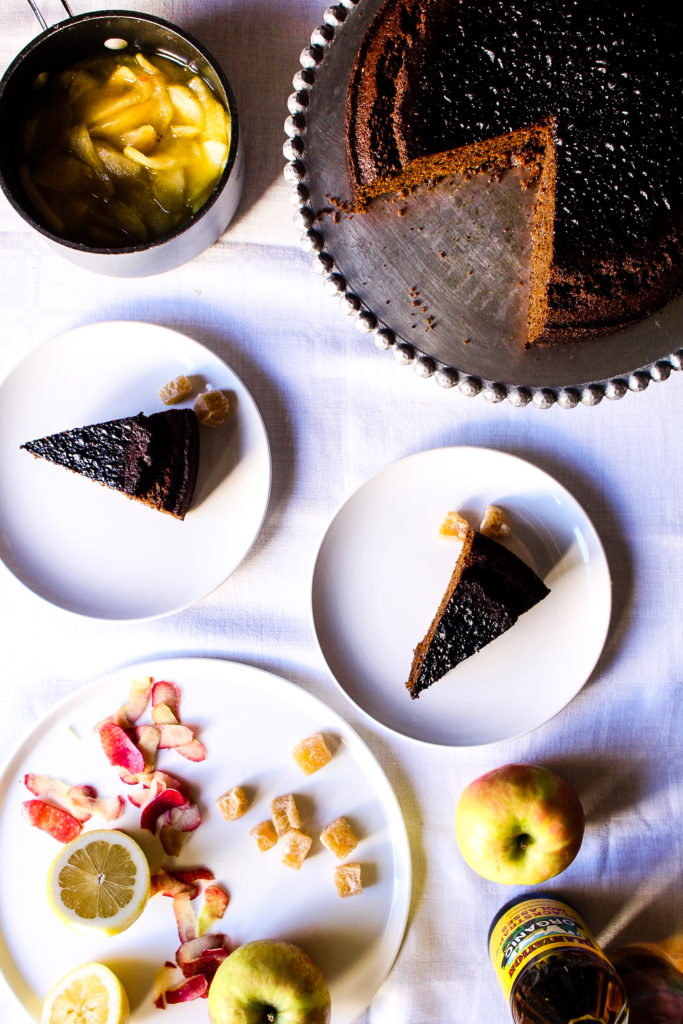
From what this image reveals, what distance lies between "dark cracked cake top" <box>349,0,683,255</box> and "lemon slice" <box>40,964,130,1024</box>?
5.48 feet

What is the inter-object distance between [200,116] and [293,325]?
436 mm

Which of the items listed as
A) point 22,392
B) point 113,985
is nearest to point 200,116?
point 22,392

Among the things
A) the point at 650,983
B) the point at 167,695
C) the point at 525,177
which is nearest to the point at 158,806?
the point at 167,695

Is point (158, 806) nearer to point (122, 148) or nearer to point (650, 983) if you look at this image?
point (650, 983)

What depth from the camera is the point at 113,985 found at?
1.58 meters

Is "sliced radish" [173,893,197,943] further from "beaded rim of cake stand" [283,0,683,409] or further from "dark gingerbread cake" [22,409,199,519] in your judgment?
"beaded rim of cake stand" [283,0,683,409]

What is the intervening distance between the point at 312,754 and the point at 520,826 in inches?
17.6

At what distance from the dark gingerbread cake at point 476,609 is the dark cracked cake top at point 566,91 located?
0.62m

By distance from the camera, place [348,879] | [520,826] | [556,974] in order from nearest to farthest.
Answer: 1. [556,974]
2. [520,826]
3. [348,879]

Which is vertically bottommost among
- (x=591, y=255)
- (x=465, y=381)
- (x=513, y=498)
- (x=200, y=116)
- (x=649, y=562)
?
(x=649, y=562)

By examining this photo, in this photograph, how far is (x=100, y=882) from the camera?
1.60 m

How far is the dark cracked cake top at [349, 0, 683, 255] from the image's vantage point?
4.32 ft

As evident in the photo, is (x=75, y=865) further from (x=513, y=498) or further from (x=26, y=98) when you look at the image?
(x=26, y=98)

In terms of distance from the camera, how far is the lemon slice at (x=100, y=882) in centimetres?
157
